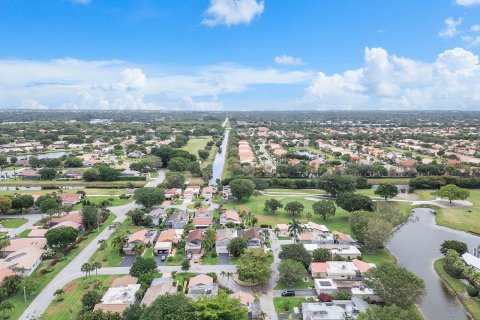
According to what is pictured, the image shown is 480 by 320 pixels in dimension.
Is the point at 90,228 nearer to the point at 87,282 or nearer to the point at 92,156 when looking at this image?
the point at 87,282

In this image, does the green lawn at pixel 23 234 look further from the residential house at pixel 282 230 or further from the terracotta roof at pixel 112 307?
the residential house at pixel 282 230

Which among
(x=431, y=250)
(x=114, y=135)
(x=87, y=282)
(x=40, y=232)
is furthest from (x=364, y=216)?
(x=114, y=135)

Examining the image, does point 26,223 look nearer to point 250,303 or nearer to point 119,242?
point 119,242

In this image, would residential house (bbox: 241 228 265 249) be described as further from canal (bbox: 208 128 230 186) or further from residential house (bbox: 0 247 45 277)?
canal (bbox: 208 128 230 186)

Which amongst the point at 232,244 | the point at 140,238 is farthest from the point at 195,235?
the point at 140,238

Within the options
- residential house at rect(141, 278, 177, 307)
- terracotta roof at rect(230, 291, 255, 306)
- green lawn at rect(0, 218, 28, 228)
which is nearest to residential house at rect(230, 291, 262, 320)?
terracotta roof at rect(230, 291, 255, 306)
